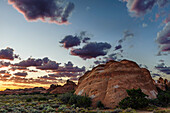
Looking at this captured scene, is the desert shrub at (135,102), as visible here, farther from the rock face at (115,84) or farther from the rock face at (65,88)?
the rock face at (65,88)

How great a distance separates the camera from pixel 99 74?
33562mm

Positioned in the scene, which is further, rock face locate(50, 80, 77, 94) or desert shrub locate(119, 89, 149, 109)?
rock face locate(50, 80, 77, 94)

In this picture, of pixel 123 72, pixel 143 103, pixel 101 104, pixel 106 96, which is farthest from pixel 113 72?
pixel 143 103

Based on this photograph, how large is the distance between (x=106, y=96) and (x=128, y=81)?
622cm

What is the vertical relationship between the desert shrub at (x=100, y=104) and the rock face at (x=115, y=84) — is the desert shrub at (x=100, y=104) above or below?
below

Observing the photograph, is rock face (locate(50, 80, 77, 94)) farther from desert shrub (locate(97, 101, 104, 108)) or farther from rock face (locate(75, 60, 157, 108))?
desert shrub (locate(97, 101, 104, 108))

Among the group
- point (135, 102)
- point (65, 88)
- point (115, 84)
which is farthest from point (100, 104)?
point (65, 88)

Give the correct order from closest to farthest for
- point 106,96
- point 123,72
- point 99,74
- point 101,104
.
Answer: point 101,104
point 106,96
point 123,72
point 99,74

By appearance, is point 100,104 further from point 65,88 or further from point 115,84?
point 65,88

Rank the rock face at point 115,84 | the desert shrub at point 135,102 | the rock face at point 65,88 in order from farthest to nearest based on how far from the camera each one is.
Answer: the rock face at point 65,88 < the rock face at point 115,84 < the desert shrub at point 135,102

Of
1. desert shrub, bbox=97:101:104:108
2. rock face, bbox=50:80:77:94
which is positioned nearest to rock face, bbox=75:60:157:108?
desert shrub, bbox=97:101:104:108

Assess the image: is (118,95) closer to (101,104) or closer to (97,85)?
(101,104)

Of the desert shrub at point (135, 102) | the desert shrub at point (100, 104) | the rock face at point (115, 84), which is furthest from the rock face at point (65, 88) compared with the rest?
the desert shrub at point (135, 102)

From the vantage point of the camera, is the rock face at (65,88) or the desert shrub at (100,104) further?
the rock face at (65,88)
